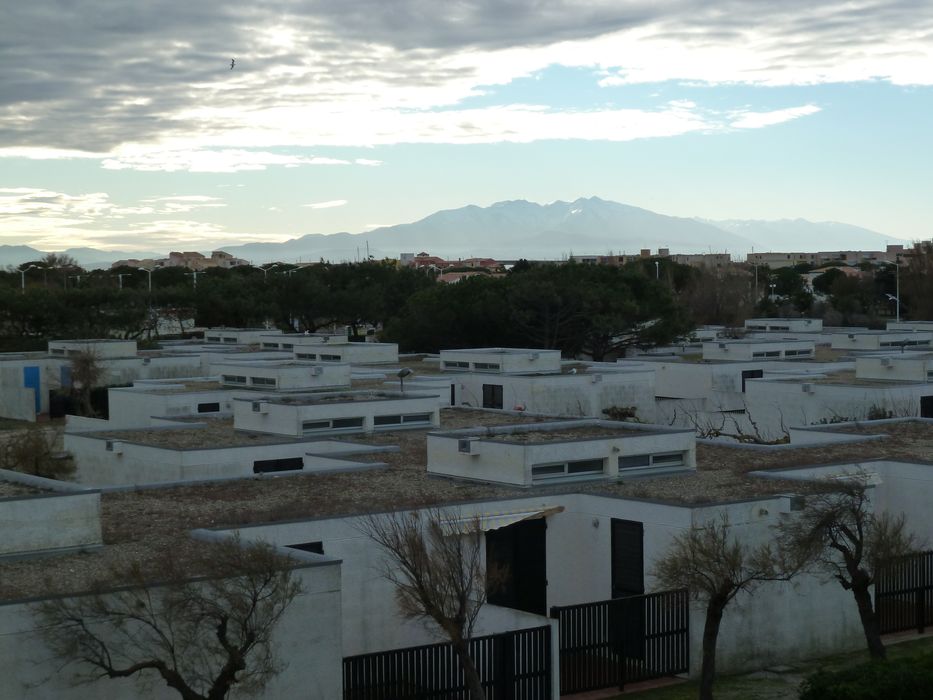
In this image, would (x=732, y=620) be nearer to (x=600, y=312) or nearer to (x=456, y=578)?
(x=456, y=578)

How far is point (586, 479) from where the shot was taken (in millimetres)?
24766

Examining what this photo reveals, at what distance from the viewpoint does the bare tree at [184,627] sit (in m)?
13.8

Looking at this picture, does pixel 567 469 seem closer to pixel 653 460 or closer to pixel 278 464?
pixel 653 460

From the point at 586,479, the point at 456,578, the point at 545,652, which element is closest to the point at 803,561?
the point at 545,652

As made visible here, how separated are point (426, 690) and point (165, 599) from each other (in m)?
4.26

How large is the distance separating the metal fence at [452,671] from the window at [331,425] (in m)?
14.9

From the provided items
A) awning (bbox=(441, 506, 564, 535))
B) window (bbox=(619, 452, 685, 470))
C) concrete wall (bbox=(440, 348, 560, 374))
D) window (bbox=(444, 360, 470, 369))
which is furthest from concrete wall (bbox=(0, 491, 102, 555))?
window (bbox=(444, 360, 470, 369))

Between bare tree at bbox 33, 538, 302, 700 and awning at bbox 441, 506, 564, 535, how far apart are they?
5.88m

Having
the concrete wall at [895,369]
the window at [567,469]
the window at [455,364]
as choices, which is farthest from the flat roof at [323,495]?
the window at [455,364]

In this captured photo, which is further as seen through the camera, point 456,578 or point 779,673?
point 779,673

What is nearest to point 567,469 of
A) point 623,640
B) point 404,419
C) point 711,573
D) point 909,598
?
point 623,640

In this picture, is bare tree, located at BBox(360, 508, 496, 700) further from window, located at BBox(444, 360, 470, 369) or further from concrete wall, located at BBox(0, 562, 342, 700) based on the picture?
window, located at BBox(444, 360, 470, 369)

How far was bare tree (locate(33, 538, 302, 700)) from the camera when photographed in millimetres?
13797

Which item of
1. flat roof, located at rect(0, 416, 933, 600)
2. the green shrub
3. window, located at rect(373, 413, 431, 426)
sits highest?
window, located at rect(373, 413, 431, 426)
